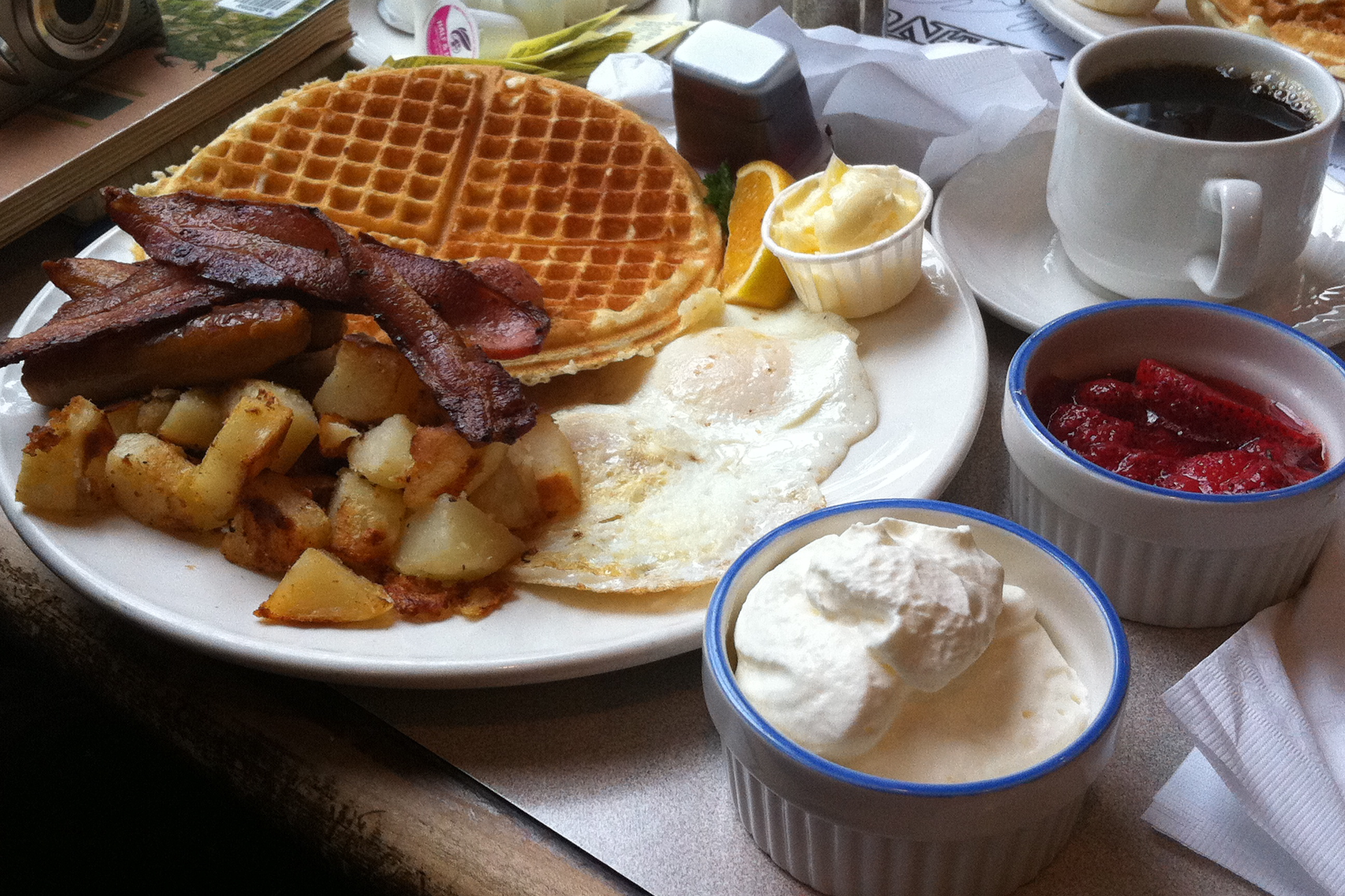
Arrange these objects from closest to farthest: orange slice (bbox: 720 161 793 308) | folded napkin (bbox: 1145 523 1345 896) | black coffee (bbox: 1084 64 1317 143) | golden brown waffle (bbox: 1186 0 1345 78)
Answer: folded napkin (bbox: 1145 523 1345 896) < black coffee (bbox: 1084 64 1317 143) < orange slice (bbox: 720 161 793 308) < golden brown waffle (bbox: 1186 0 1345 78)

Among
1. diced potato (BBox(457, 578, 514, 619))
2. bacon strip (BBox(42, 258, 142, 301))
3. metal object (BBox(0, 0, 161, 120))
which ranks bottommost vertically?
diced potato (BBox(457, 578, 514, 619))

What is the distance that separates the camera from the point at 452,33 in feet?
8.23

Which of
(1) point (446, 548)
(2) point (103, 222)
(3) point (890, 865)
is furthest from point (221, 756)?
(2) point (103, 222)

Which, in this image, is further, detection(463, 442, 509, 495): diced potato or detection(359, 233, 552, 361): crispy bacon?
detection(359, 233, 552, 361): crispy bacon

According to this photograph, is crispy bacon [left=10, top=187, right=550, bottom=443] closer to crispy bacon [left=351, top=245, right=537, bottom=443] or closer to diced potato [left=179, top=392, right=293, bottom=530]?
crispy bacon [left=351, top=245, right=537, bottom=443]

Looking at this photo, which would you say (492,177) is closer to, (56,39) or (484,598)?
(56,39)

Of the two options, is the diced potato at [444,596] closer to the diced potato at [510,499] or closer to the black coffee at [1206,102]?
the diced potato at [510,499]

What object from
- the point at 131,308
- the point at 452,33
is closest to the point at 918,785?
the point at 131,308

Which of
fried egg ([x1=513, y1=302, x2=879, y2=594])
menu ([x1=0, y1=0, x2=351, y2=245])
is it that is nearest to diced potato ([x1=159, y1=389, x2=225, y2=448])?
fried egg ([x1=513, y1=302, x2=879, y2=594])

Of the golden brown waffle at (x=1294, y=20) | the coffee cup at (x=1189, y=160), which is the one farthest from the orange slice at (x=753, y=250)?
the golden brown waffle at (x=1294, y=20)

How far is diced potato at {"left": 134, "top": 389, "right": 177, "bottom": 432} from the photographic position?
1.46m

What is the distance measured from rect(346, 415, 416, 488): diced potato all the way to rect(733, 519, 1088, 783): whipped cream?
513 millimetres

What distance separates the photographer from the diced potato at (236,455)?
1.35 m

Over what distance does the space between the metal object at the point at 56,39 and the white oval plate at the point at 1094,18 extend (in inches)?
75.9
